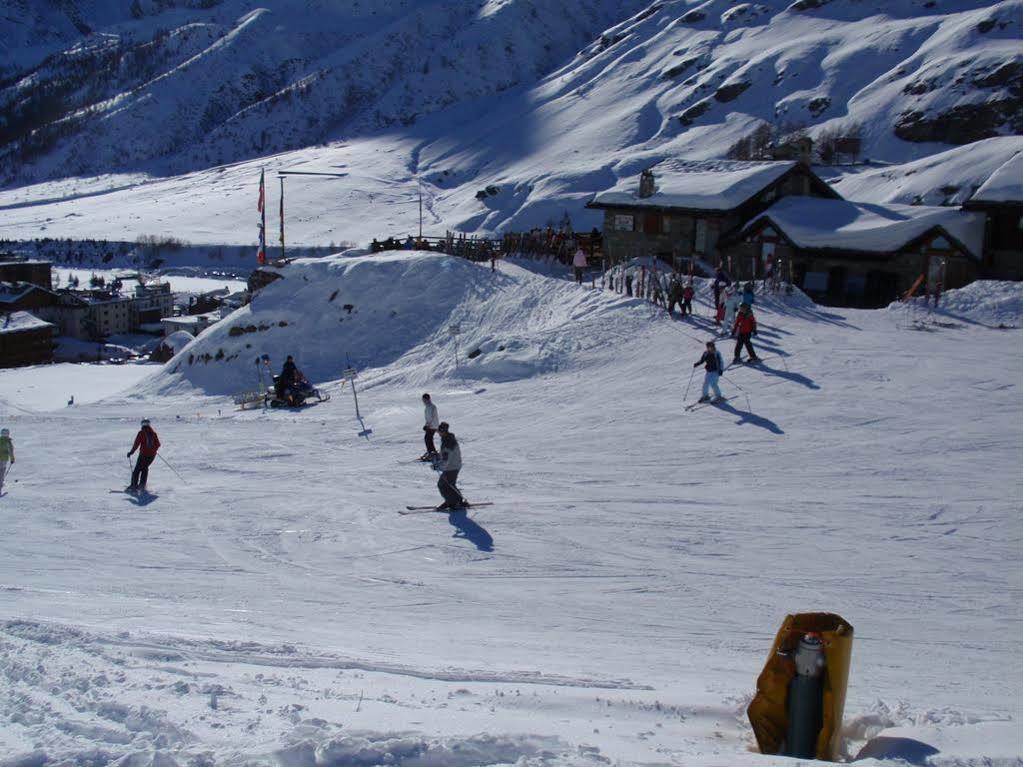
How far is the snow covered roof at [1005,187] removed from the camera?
110ft

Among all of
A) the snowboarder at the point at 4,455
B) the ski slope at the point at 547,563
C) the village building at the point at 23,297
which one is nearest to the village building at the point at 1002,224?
the ski slope at the point at 547,563

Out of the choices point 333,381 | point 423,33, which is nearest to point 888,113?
point 333,381

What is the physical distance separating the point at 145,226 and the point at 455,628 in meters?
117

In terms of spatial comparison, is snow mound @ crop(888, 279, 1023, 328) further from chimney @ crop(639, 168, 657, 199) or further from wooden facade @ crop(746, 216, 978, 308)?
chimney @ crop(639, 168, 657, 199)

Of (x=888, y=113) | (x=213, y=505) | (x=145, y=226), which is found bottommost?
Result: (x=213, y=505)

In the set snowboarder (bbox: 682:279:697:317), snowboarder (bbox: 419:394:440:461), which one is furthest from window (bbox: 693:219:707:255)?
snowboarder (bbox: 419:394:440:461)

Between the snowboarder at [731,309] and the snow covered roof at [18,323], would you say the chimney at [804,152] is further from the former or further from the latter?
the snow covered roof at [18,323]

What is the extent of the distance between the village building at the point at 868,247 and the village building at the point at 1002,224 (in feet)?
1.30

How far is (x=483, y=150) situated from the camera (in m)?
122

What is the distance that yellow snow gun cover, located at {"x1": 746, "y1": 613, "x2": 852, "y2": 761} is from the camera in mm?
6262

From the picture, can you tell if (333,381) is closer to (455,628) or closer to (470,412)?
(470,412)

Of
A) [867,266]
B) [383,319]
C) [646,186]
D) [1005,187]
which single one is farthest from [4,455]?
[1005,187]

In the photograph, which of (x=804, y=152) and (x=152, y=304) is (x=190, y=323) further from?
(x=804, y=152)

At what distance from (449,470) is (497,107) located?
134 metres
